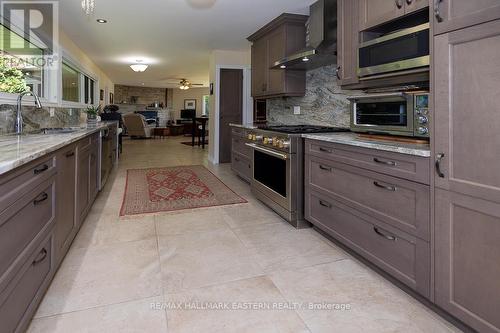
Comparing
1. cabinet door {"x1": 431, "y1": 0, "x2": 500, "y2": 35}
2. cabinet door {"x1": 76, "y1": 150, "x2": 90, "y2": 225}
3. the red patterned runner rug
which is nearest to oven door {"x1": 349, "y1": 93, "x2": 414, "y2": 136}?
cabinet door {"x1": 431, "y1": 0, "x2": 500, "y2": 35}

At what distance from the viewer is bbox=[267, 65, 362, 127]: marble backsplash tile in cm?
315

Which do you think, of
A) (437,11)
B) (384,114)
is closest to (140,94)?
(384,114)

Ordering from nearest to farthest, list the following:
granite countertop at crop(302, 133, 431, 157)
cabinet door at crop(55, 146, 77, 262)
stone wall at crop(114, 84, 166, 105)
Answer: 1. granite countertop at crop(302, 133, 431, 157)
2. cabinet door at crop(55, 146, 77, 262)
3. stone wall at crop(114, 84, 166, 105)

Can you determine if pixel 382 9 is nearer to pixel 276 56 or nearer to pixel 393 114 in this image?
pixel 393 114

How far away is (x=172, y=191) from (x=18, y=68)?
6.82ft

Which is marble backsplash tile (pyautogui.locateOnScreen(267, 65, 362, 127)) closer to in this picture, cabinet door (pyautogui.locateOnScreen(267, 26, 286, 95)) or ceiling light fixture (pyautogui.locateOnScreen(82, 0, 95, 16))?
cabinet door (pyautogui.locateOnScreen(267, 26, 286, 95))

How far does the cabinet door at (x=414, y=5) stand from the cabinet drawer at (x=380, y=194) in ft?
3.21

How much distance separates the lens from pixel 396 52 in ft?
6.22

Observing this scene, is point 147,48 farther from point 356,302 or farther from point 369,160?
point 356,302

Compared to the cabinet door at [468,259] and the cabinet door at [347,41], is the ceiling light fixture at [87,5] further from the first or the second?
the cabinet door at [468,259]

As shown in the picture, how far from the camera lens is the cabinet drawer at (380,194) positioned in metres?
1.55

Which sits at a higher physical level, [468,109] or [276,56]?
[276,56]

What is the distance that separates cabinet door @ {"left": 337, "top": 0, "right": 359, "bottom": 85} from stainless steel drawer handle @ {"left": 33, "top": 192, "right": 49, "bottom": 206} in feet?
6.98

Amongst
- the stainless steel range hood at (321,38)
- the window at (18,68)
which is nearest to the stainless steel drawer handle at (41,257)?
the window at (18,68)
